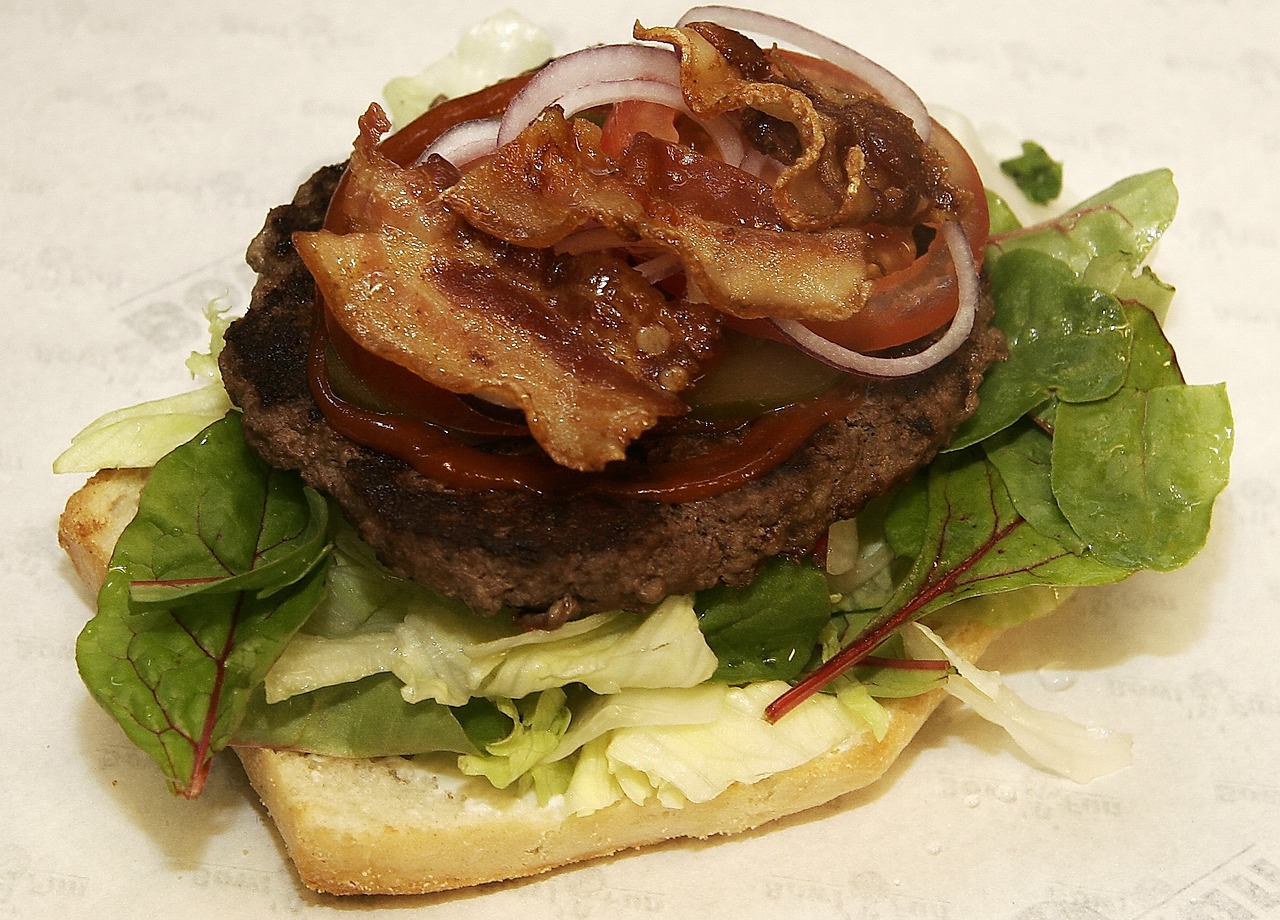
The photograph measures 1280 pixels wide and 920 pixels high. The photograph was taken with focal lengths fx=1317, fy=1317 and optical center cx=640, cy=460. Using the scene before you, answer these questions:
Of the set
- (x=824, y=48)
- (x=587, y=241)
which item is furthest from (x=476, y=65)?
(x=587, y=241)

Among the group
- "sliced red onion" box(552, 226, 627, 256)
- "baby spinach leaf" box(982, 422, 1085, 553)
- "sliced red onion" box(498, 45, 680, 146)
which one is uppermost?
"sliced red onion" box(498, 45, 680, 146)

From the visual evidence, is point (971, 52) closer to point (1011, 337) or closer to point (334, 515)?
point (1011, 337)

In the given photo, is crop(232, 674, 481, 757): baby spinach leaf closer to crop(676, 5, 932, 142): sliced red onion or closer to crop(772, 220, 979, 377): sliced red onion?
crop(772, 220, 979, 377): sliced red onion

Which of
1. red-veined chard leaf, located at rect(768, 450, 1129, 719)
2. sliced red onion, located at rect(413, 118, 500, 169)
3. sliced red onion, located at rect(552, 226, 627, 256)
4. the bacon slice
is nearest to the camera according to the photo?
the bacon slice

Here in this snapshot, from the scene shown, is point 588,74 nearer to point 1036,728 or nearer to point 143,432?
point 143,432

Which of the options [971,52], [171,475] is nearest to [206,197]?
[171,475]

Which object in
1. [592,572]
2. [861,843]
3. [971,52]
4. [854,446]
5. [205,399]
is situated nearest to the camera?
[592,572]

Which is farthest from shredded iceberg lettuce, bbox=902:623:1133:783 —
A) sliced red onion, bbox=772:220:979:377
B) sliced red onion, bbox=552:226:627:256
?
sliced red onion, bbox=552:226:627:256
